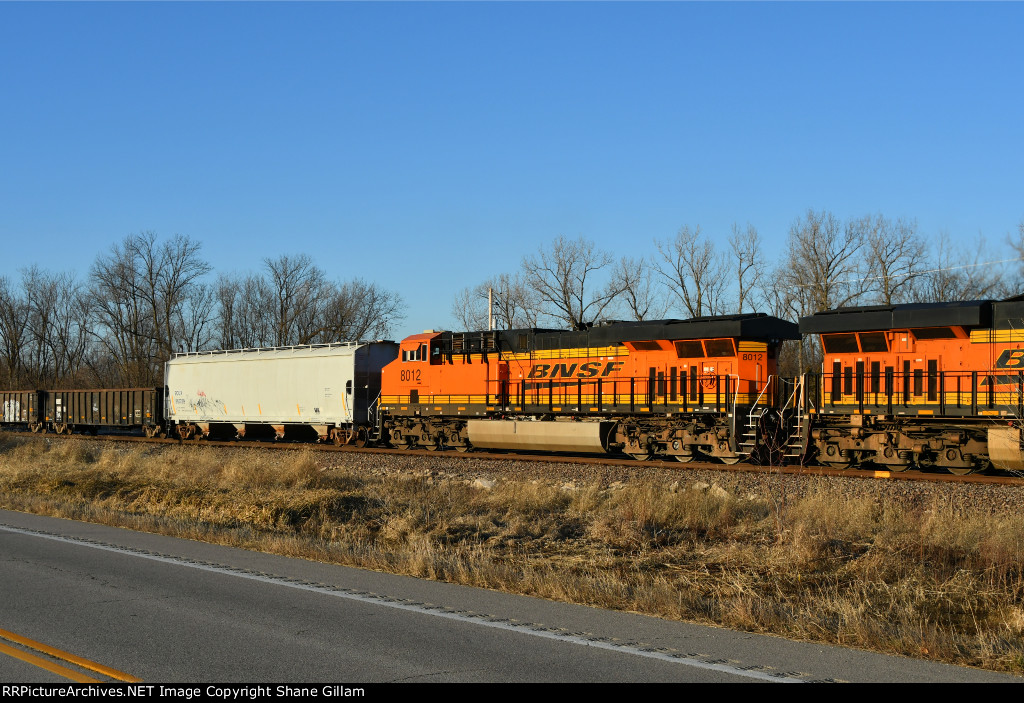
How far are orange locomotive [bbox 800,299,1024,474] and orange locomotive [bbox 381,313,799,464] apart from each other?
177cm

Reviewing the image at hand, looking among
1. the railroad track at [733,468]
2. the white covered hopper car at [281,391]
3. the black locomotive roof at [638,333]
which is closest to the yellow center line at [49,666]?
the railroad track at [733,468]

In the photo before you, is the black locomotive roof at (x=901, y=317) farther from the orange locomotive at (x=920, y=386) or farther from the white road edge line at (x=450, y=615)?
the white road edge line at (x=450, y=615)

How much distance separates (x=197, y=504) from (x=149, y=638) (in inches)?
379

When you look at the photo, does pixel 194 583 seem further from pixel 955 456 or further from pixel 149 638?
pixel 955 456

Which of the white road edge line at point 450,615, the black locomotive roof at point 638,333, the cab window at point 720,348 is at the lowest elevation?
the white road edge line at point 450,615

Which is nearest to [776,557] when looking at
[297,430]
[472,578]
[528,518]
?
Result: [472,578]

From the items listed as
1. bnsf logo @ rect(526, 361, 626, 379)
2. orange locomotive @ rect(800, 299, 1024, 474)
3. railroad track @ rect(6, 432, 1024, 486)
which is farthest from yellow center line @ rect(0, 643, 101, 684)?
bnsf logo @ rect(526, 361, 626, 379)

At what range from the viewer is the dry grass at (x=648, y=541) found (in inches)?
306

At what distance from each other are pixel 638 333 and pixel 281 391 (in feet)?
51.1

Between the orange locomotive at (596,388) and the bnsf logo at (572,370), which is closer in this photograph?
the orange locomotive at (596,388)

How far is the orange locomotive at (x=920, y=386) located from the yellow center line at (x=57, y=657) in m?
16.8

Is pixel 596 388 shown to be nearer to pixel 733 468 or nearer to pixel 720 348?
pixel 720 348

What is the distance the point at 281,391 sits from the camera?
1319 inches

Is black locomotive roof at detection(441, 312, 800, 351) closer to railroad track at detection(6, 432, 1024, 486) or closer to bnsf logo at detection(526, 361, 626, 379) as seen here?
bnsf logo at detection(526, 361, 626, 379)
